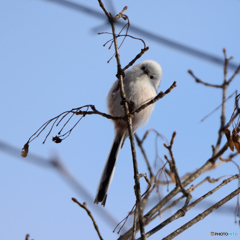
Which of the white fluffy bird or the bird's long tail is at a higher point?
the white fluffy bird

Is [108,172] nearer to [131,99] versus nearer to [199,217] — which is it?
[131,99]

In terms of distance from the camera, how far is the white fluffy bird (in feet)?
7.51

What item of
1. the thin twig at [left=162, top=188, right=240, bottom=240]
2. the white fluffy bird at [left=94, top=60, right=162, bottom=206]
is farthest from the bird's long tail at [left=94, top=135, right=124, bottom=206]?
the thin twig at [left=162, top=188, right=240, bottom=240]

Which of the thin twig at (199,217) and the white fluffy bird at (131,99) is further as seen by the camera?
the white fluffy bird at (131,99)

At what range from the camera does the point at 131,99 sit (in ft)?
7.52

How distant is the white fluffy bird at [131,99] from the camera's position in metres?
2.29

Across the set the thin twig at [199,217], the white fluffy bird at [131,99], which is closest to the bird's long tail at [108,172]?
the white fluffy bird at [131,99]

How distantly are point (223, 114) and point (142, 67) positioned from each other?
67cm

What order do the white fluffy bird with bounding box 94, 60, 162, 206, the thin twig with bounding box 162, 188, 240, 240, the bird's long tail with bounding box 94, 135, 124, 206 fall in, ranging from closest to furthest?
1. the thin twig with bounding box 162, 188, 240, 240
2. the bird's long tail with bounding box 94, 135, 124, 206
3. the white fluffy bird with bounding box 94, 60, 162, 206

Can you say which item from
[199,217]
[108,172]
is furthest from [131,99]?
[199,217]

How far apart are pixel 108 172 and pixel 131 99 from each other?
49 cm

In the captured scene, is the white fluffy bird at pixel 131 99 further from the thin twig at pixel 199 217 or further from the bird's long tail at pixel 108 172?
the thin twig at pixel 199 217

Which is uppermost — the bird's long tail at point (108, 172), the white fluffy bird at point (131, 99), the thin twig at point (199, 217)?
the white fluffy bird at point (131, 99)

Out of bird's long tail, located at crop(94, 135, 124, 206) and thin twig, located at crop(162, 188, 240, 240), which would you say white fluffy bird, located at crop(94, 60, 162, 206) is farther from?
thin twig, located at crop(162, 188, 240, 240)
